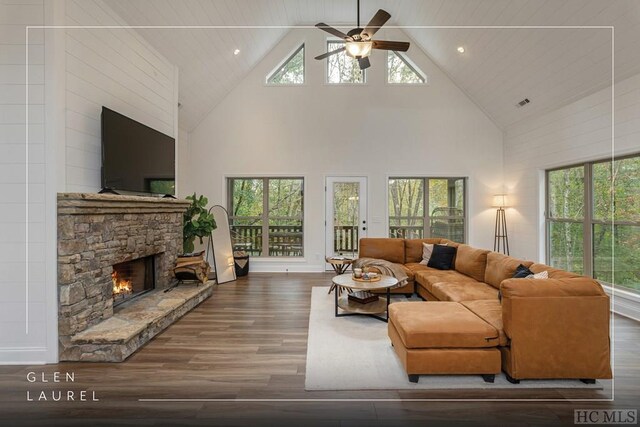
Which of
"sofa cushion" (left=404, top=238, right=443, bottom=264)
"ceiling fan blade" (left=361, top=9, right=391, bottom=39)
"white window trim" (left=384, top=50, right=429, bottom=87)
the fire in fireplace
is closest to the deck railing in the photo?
"sofa cushion" (left=404, top=238, right=443, bottom=264)

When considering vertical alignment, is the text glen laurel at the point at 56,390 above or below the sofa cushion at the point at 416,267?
below

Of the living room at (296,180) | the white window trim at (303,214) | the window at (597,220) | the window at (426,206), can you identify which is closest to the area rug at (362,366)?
the living room at (296,180)

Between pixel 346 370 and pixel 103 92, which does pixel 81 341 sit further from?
pixel 103 92

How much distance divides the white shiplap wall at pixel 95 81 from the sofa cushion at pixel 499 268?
4395 millimetres

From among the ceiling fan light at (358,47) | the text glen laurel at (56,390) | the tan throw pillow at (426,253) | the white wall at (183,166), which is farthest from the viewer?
the white wall at (183,166)

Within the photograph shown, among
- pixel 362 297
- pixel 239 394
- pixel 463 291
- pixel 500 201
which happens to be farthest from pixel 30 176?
pixel 500 201

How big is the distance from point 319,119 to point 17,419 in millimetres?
6279

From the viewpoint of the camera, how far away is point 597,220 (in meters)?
4.81

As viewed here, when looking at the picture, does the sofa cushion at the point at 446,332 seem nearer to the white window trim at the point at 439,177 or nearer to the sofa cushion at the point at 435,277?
the sofa cushion at the point at 435,277

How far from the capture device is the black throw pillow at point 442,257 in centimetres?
497

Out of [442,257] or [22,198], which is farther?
[442,257]

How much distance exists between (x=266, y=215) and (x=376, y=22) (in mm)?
4621

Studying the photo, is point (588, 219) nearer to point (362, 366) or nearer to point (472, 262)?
point (472, 262)

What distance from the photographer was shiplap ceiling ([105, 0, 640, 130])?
394cm
